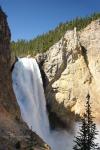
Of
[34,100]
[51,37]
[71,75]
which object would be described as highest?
[51,37]

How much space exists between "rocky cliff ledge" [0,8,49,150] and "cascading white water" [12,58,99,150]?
11464 mm

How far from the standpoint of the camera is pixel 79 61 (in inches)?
2566

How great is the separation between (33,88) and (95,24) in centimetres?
1596

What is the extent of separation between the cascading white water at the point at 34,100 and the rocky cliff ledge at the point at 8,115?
37.6 ft

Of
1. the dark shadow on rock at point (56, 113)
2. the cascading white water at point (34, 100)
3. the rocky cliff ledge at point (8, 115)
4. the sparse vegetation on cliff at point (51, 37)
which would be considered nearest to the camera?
the rocky cliff ledge at point (8, 115)

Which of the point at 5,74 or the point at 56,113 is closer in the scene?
the point at 5,74

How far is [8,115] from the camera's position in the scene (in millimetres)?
42844

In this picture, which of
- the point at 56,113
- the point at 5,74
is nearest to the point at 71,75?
the point at 56,113

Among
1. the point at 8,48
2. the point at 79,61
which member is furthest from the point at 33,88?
the point at 8,48

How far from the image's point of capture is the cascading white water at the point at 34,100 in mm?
59219

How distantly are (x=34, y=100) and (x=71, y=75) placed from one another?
24.4 feet

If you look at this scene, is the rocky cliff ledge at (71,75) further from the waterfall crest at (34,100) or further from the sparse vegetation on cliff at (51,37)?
the sparse vegetation on cliff at (51,37)

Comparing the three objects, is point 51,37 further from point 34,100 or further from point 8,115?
point 8,115

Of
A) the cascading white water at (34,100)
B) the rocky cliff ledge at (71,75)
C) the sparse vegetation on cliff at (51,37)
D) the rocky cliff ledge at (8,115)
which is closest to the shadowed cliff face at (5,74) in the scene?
the rocky cliff ledge at (8,115)
